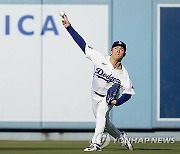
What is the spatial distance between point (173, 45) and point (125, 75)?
5.28 meters

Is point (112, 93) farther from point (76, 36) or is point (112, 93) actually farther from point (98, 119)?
point (76, 36)

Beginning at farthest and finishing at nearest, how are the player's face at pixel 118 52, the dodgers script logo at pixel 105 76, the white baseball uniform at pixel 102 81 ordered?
the dodgers script logo at pixel 105 76 < the white baseball uniform at pixel 102 81 < the player's face at pixel 118 52

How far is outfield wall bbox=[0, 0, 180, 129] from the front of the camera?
1933 cm

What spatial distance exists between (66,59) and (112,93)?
16.8ft

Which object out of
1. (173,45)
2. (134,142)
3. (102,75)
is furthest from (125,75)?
(173,45)

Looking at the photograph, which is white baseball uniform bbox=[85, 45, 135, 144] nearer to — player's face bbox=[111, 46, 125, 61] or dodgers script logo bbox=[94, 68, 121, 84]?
dodgers script logo bbox=[94, 68, 121, 84]

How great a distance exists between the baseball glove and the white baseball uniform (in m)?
0.11

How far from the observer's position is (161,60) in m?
19.7

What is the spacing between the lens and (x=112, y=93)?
14398mm

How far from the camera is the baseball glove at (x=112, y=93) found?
1438 cm

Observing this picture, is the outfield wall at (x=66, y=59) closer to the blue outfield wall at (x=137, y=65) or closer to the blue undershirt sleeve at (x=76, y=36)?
the blue outfield wall at (x=137, y=65)
